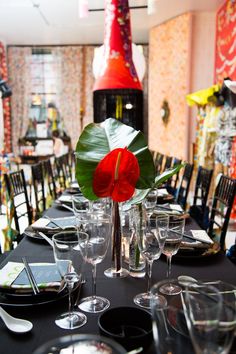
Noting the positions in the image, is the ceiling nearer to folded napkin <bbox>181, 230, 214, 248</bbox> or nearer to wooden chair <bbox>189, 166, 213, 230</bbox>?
wooden chair <bbox>189, 166, 213, 230</bbox>

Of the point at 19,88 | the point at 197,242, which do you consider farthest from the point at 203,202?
the point at 19,88

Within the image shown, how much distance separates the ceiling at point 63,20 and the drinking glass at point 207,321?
16.0 feet

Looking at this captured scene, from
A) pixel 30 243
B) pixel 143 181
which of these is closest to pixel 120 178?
pixel 143 181

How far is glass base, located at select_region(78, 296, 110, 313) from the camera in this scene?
935mm

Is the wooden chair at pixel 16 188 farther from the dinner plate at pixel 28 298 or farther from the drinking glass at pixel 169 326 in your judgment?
the drinking glass at pixel 169 326

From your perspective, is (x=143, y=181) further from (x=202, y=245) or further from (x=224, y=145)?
(x=224, y=145)

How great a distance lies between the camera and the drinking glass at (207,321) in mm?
529

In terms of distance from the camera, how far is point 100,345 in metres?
0.58

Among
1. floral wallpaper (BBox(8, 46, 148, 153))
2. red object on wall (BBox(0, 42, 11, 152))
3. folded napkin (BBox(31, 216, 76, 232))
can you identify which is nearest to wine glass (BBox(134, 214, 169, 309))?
folded napkin (BBox(31, 216, 76, 232))

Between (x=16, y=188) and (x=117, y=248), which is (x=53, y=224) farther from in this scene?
(x=16, y=188)

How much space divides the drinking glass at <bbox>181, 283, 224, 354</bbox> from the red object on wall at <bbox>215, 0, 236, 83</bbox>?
4452mm

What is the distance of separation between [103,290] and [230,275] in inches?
17.3

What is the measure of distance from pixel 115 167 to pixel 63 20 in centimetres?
556

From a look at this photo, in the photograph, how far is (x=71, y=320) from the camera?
34.5 inches
